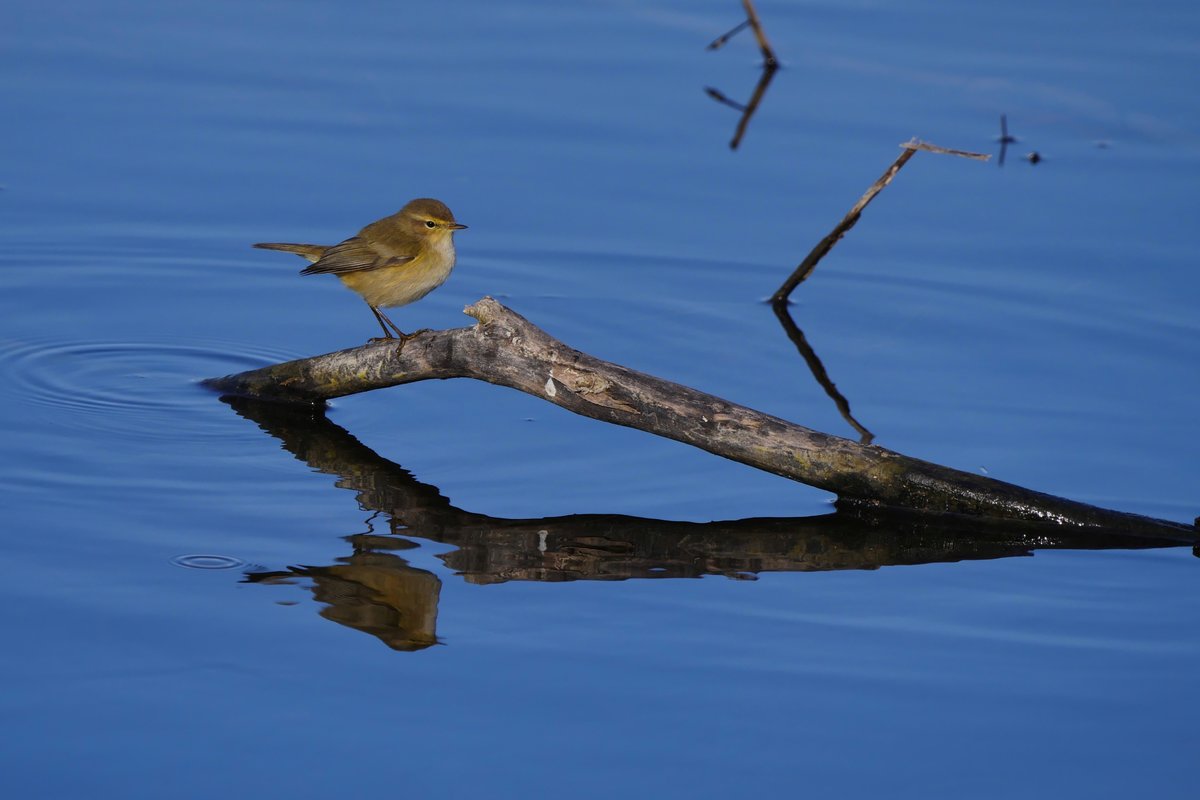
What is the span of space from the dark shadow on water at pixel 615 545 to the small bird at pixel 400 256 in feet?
3.56

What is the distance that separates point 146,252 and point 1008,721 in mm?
6884

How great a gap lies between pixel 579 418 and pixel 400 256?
134 centimetres

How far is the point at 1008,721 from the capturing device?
19.5 feet

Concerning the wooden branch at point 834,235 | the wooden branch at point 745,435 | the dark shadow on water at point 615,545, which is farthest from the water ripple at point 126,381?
the wooden branch at point 834,235

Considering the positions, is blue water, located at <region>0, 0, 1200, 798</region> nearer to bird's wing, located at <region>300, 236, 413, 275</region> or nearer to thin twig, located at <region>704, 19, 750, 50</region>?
thin twig, located at <region>704, 19, 750, 50</region>

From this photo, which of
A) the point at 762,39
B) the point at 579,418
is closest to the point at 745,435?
the point at 579,418

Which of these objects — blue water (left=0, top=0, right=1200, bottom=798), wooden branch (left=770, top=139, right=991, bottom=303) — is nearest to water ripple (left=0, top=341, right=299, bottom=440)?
blue water (left=0, top=0, right=1200, bottom=798)

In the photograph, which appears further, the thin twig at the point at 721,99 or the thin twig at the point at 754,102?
the thin twig at the point at 721,99

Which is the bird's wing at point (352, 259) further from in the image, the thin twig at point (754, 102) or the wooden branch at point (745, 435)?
the thin twig at point (754, 102)

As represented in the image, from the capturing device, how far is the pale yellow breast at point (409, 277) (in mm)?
8281

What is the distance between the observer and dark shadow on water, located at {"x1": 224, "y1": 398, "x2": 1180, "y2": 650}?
6.78m

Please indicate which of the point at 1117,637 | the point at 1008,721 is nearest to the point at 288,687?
the point at 1008,721

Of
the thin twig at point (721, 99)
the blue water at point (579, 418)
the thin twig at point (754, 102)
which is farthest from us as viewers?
the thin twig at point (721, 99)

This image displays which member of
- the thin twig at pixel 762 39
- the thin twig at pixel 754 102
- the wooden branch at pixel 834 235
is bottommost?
the wooden branch at pixel 834 235
